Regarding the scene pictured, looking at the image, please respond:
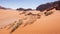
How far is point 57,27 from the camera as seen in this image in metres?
4.77

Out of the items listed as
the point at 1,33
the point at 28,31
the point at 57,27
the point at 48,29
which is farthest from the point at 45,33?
the point at 1,33

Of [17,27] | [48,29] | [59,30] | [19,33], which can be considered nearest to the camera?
[59,30]

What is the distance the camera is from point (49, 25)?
16.8ft

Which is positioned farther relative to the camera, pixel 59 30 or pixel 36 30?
pixel 36 30

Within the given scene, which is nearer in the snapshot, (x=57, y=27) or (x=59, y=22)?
(x=57, y=27)

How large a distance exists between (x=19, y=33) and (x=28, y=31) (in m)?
0.46

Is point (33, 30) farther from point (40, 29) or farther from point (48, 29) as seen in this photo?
point (48, 29)

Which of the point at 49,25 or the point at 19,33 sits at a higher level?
the point at 49,25

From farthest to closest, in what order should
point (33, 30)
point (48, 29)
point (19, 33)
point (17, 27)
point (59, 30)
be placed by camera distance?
point (17, 27), point (19, 33), point (33, 30), point (48, 29), point (59, 30)

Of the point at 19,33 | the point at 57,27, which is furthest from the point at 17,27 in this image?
the point at 57,27

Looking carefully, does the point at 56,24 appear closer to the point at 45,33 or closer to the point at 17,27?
the point at 45,33

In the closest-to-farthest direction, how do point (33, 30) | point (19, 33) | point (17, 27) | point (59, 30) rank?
1. point (59, 30)
2. point (33, 30)
3. point (19, 33)
4. point (17, 27)

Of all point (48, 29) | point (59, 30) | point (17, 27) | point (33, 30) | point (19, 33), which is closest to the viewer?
point (59, 30)

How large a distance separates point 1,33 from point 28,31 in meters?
1.97
